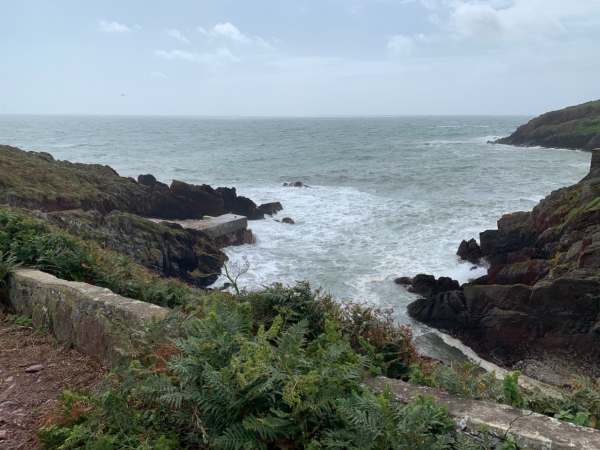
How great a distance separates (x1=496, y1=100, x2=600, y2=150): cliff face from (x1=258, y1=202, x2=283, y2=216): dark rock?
47.8m

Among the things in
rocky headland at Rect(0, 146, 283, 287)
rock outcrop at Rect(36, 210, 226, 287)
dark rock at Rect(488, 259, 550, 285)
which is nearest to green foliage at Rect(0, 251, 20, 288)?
rocky headland at Rect(0, 146, 283, 287)

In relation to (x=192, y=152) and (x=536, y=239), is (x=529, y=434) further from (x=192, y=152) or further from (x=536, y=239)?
(x=192, y=152)

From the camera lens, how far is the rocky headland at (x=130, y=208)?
17.6 m

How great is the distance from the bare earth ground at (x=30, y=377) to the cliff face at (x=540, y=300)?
11.1 meters

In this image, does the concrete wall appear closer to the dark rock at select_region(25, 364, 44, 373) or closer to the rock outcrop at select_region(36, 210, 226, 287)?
the dark rock at select_region(25, 364, 44, 373)

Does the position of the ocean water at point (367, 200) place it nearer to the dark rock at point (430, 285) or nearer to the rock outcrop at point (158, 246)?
A: the dark rock at point (430, 285)

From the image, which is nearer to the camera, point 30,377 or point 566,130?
point 30,377

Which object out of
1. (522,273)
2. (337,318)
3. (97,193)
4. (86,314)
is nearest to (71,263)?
(86,314)

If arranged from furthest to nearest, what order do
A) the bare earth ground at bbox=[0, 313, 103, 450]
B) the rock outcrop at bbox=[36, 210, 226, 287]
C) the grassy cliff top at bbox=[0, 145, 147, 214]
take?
the grassy cliff top at bbox=[0, 145, 147, 214] → the rock outcrop at bbox=[36, 210, 226, 287] → the bare earth ground at bbox=[0, 313, 103, 450]

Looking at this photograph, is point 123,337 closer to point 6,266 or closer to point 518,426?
Answer: point 6,266

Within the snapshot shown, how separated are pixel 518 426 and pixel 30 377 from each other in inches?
159

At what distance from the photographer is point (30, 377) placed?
4.28 meters

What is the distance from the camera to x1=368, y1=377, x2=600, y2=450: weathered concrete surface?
268 centimetres

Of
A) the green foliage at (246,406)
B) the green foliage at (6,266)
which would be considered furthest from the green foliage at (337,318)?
the green foliage at (6,266)
